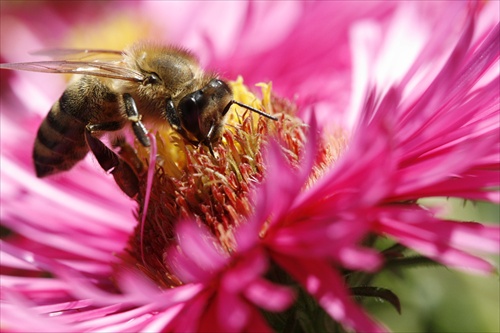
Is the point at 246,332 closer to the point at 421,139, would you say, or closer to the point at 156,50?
the point at 421,139

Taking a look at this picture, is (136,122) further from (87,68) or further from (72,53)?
(72,53)

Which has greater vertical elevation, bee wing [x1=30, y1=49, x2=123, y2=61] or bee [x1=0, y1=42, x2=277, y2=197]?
bee wing [x1=30, y1=49, x2=123, y2=61]

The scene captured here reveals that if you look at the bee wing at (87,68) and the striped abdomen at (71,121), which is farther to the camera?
the striped abdomen at (71,121)

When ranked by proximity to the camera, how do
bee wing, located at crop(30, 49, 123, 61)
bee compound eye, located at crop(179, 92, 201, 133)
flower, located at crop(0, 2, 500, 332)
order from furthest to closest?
bee wing, located at crop(30, 49, 123, 61) < bee compound eye, located at crop(179, 92, 201, 133) < flower, located at crop(0, 2, 500, 332)

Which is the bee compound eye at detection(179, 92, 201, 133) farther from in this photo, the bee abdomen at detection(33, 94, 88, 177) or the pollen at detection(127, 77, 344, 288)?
the bee abdomen at detection(33, 94, 88, 177)

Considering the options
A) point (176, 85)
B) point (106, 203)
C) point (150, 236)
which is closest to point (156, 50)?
point (176, 85)

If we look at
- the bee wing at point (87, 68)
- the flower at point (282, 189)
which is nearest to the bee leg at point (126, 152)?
the flower at point (282, 189)

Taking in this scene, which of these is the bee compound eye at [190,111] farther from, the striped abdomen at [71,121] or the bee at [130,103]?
the striped abdomen at [71,121]

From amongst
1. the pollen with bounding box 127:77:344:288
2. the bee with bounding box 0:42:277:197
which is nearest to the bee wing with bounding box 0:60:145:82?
the bee with bounding box 0:42:277:197
